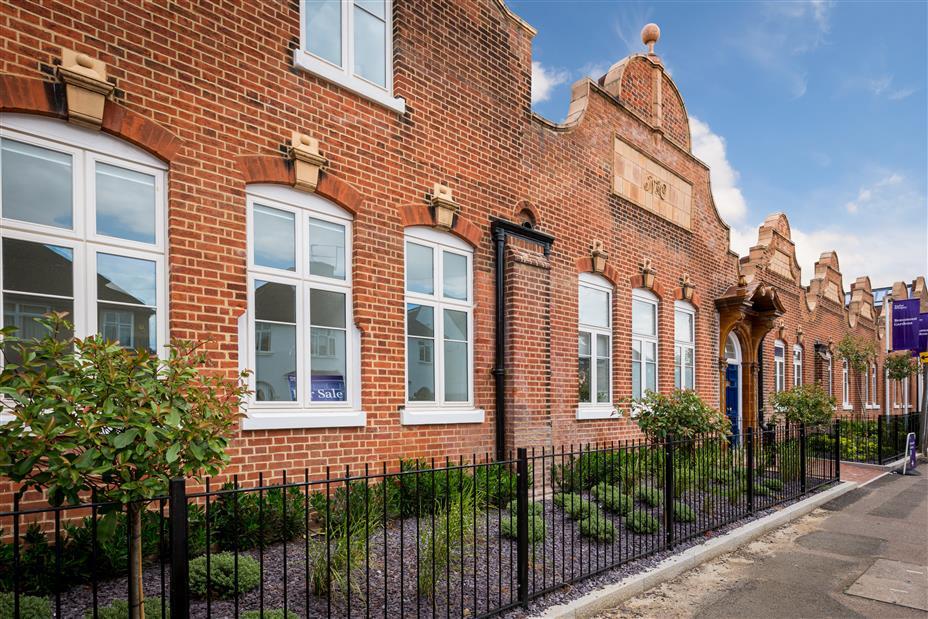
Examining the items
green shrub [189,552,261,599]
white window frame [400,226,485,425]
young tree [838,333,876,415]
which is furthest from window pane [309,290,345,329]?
young tree [838,333,876,415]

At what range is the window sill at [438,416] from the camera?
24.2 ft

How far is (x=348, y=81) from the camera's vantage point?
698 cm

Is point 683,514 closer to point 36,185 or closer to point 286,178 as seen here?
point 286,178

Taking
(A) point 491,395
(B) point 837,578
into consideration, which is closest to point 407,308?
(A) point 491,395

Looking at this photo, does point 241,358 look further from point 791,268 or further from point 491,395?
point 791,268

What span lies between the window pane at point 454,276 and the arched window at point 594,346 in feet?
9.33

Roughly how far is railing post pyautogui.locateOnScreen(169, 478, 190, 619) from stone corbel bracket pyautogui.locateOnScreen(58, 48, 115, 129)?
348 cm

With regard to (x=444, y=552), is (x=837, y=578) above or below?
below

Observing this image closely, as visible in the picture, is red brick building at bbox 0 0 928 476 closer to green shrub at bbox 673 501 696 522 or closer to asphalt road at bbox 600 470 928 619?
green shrub at bbox 673 501 696 522

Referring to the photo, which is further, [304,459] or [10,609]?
[304,459]

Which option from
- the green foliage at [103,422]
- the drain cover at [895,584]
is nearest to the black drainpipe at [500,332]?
the drain cover at [895,584]

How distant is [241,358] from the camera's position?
19.9 feet

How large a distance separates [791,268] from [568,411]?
13871 mm

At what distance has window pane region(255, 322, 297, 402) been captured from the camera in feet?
20.5
